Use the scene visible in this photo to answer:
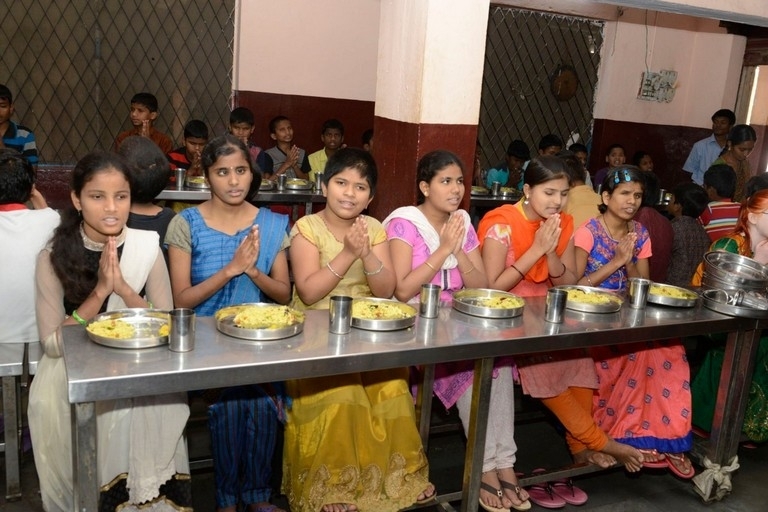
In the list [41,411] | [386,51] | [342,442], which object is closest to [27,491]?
[41,411]

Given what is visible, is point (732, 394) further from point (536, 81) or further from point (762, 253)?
point (536, 81)

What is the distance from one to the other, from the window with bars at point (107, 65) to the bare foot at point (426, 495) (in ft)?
15.7

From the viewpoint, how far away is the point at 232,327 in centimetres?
218

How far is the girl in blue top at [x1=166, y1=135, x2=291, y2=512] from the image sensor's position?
8.30 feet

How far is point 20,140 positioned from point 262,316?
3913 millimetres

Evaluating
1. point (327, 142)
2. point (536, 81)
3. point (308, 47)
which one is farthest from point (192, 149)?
point (536, 81)

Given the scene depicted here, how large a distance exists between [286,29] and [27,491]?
4.77 metres

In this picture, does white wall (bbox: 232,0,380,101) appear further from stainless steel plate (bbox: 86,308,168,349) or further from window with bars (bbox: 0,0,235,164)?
stainless steel plate (bbox: 86,308,168,349)

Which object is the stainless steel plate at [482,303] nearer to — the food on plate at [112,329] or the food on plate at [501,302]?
the food on plate at [501,302]

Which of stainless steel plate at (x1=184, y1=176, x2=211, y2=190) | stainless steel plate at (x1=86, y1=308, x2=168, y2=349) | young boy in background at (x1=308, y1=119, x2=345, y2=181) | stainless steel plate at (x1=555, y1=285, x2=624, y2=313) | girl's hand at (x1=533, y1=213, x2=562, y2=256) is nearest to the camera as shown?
stainless steel plate at (x1=86, y1=308, x2=168, y2=349)

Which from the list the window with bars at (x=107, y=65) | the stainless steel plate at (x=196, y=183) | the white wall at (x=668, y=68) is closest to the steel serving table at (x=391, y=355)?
the stainless steel plate at (x=196, y=183)

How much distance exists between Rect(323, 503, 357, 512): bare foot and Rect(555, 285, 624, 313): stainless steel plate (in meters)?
1.10

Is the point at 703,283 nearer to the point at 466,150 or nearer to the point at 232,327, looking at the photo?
the point at 466,150

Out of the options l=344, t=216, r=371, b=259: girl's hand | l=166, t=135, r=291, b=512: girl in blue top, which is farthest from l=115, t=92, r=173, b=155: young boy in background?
l=344, t=216, r=371, b=259: girl's hand
